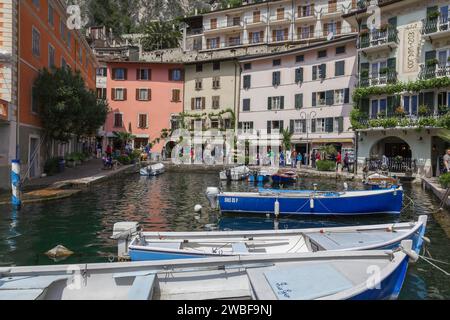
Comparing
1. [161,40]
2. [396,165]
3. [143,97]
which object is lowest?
[396,165]

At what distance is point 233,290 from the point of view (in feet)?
23.7

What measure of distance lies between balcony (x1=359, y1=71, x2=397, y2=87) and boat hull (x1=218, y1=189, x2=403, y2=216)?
23.5 m

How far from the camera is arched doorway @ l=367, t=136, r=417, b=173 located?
37469 mm

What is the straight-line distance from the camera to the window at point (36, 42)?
1082 inches

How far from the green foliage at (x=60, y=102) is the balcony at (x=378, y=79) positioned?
26867mm

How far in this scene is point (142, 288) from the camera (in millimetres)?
6738

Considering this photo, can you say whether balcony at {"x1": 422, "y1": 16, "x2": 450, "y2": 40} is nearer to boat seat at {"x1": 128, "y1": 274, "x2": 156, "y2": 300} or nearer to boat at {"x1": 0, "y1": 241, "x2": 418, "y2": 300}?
boat at {"x1": 0, "y1": 241, "x2": 418, "y2": 300}

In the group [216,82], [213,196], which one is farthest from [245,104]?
[213,196]

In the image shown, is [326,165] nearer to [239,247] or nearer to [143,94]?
[239,247]

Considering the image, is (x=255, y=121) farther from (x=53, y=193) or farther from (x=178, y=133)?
(x=53, y=193)

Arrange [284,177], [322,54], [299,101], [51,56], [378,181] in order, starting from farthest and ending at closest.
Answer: [299,101] < [322,54] < [284,177] < [51,56] < [378,181]

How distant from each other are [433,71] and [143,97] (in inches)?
1572

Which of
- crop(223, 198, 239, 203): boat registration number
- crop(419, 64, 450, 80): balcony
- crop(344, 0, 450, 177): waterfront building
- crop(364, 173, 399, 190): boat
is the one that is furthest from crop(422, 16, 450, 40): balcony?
crop(223, 198, 239, 203): boat registration number

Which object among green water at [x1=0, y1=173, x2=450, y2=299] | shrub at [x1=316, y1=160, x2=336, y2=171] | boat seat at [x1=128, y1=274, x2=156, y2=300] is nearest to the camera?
boat seat at [x1=128, y1=274, x2=156, y2=300]
